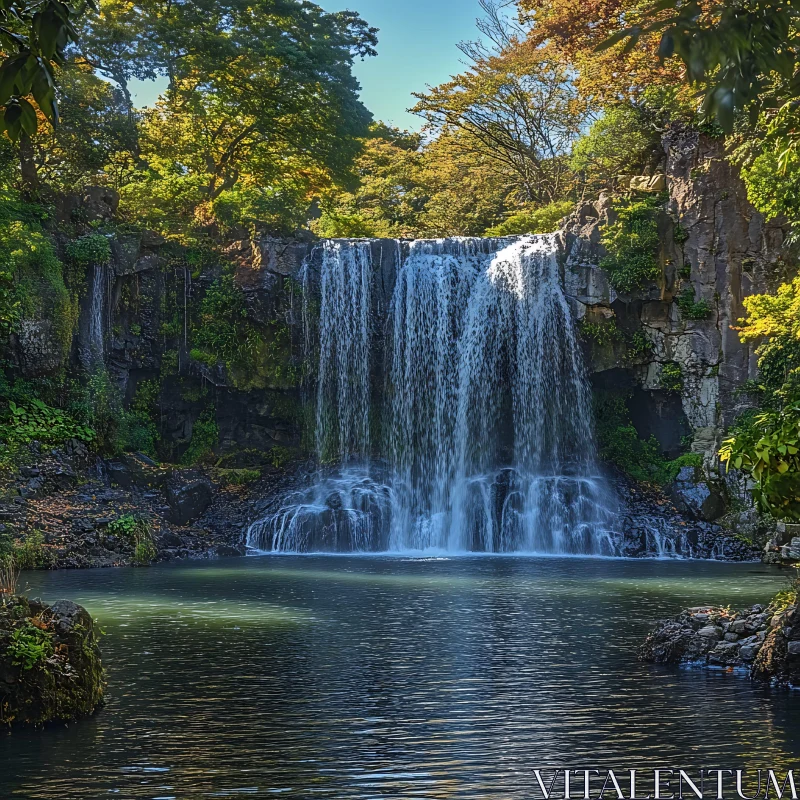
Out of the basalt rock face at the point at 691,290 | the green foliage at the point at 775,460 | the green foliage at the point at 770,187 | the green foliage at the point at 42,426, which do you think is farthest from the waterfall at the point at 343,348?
the green foliage at the point at 775,460

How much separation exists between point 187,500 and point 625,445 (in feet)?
38.2

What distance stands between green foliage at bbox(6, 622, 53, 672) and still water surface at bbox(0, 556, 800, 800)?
0.51m

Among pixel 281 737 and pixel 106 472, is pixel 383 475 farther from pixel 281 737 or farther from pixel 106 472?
pixel 281 737

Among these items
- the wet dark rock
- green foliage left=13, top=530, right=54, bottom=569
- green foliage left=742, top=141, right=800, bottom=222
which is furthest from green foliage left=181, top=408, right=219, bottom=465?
green foliage left=742, top=141, right=800, bottom=222

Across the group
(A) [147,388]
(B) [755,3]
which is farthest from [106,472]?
(B) [755,3]

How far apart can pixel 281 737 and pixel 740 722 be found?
336 centimetres

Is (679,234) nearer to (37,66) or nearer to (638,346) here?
(638,346)

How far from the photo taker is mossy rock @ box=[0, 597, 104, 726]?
24.5 feet

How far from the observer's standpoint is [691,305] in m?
25.8

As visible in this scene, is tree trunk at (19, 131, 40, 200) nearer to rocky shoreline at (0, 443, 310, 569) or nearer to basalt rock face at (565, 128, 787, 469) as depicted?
rocky shoreline at (0, 443, 310, 569)

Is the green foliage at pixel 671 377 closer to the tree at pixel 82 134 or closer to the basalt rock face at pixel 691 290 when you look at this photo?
the basalt rock face at pixel 691 290

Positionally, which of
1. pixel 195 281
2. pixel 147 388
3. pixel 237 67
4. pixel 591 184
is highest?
pixel 237 67

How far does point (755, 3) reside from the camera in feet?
12.4

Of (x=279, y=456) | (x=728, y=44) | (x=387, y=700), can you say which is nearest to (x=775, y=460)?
(x=387, y=700)
